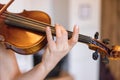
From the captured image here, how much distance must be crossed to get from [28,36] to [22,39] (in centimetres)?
2

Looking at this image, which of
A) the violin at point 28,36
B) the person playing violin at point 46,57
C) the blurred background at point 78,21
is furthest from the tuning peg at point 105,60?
the blurred background at point 78,21

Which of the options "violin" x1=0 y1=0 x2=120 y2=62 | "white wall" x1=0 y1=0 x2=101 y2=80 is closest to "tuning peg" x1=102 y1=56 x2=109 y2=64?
"violin" x1=0 y1=0 x2=120 y2=62

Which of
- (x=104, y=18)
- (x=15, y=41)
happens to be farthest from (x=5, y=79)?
(x=104, y=18)

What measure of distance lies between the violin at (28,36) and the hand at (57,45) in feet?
0.09

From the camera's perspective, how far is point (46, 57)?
0.91m

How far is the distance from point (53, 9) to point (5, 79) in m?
1.39

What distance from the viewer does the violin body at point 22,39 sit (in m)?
0.93

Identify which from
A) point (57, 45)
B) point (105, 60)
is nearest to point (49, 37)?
point (57, 45)

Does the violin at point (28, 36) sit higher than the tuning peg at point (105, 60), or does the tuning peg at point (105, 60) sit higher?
the violin at point (28, 36)

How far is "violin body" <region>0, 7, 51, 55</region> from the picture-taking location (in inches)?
36.6

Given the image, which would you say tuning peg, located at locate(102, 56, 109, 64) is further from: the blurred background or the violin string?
the blurred background

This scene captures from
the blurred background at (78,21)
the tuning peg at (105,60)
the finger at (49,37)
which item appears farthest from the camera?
the blurred background at (78,21)

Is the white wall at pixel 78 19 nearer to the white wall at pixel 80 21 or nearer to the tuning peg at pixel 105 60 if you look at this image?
the white wall at pixel 80 21

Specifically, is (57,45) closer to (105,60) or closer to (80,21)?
(105,60)
